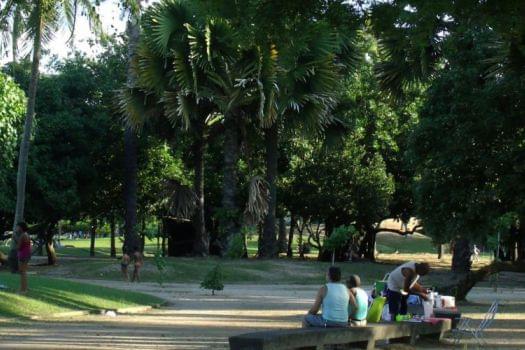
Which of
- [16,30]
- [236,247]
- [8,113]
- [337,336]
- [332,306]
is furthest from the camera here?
[236,247]

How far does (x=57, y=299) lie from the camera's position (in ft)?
54.6

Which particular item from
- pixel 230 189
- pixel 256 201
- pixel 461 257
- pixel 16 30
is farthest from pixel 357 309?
pixel 461 257

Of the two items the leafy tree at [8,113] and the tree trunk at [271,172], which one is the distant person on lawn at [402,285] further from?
the tree trunk at [271,172]

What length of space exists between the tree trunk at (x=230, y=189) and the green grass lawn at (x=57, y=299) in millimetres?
12162

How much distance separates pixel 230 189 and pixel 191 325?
17866 millimetres

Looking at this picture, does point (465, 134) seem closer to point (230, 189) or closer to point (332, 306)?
point (332, 306)

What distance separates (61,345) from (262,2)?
17.6 feet

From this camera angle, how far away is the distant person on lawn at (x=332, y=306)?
1068 cm

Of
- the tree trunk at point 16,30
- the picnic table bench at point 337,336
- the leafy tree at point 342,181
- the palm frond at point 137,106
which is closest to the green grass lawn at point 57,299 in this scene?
the picnic table bench at point 337,336

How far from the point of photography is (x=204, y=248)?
3419cm

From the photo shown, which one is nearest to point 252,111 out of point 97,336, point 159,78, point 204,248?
point 159,78

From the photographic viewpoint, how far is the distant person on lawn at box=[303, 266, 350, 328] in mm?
10680

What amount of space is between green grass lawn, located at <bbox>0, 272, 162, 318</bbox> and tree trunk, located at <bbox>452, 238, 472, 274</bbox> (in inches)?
671

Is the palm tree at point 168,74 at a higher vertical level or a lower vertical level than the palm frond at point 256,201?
higher
